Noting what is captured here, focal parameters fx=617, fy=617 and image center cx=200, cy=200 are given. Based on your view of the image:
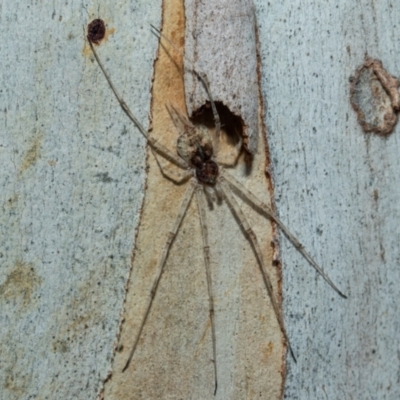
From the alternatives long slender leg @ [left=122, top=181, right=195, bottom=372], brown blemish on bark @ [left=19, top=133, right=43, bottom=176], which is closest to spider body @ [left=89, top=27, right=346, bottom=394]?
long slender leg @ [left=122, top=181, right=195, bottom=372]

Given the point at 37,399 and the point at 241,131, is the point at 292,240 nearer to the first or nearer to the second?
the point at 241,131

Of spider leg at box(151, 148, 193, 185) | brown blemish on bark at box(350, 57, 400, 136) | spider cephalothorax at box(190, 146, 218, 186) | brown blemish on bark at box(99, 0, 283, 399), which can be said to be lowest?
brown blemish on bark at box(99, 0, 283, 399)

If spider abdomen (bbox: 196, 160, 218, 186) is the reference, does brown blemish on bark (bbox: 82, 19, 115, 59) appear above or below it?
above

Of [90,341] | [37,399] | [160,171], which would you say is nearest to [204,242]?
[160,171]

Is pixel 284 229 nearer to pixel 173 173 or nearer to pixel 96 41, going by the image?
pixel 173 173

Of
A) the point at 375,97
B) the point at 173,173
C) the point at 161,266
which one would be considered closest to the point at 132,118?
the point at 173,173

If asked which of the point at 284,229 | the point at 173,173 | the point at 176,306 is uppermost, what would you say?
the point at 173,173

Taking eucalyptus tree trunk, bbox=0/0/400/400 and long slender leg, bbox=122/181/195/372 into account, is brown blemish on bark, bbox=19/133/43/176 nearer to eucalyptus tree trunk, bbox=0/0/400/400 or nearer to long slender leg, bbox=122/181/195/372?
eucalyptus tree trunk, bbox=0/0/400/400

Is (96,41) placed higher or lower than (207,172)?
higher

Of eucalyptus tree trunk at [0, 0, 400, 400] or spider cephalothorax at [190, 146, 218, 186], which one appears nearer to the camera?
eucalyptus tree trunk at [0, 0, 400, 400]

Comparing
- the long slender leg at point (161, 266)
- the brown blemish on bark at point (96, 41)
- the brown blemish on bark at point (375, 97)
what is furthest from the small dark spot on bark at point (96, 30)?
the brown blemish on bark at point (375, 97)
